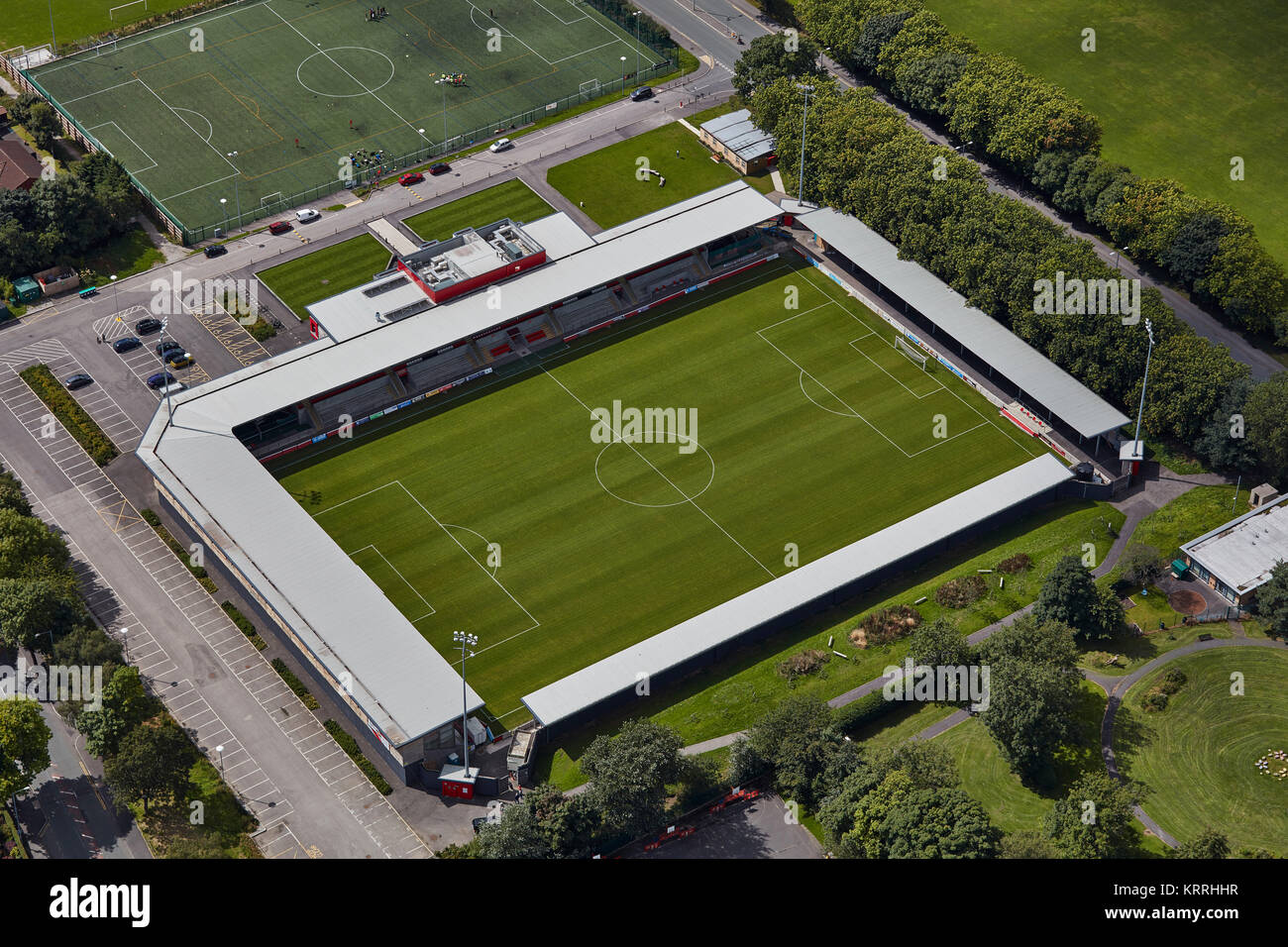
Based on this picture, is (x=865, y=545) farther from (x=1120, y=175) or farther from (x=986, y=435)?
(x=1120, y=175)

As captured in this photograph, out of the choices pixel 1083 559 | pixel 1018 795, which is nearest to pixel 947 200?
pixel 1083 559

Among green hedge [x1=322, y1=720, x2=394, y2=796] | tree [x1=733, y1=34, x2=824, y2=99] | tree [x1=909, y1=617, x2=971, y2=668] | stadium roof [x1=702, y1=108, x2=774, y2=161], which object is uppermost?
tree [x1=733, y1=34, x2=824, y2=99]

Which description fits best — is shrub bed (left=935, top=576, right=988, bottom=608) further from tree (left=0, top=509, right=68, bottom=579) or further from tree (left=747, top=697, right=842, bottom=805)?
tree (left=0, top=509, right=68, bottom=579)

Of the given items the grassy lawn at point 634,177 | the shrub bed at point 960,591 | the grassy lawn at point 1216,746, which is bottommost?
the grassy lawn at point 1216,746

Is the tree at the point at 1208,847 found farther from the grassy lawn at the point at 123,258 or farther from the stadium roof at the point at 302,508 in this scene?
the grassy lawn at the point at 123,258

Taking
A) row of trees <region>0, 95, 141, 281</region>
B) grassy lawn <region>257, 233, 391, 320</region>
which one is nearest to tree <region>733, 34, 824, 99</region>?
grassy lawn <region>257, 233, 391, 320</region>

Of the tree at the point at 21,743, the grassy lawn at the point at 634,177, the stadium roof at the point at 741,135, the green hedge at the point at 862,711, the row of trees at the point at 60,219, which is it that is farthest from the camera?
the stadium roof at the point at 741,135

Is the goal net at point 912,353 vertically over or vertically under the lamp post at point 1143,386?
under

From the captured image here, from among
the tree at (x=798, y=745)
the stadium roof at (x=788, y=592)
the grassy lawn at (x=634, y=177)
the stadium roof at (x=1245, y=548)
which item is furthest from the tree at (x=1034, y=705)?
the grassy lawn at (x=634, y=177)
